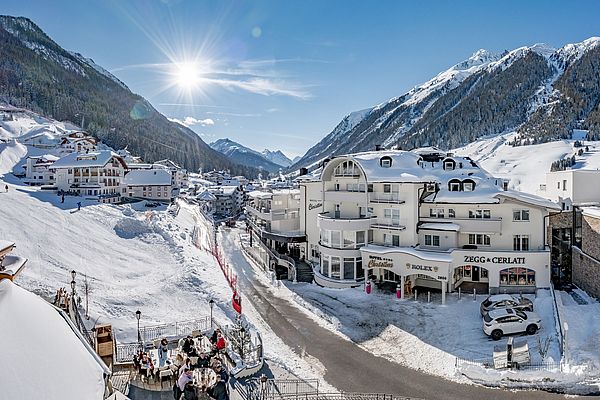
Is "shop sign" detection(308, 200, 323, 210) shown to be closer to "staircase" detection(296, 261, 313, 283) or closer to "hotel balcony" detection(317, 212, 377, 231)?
"staircase" detection(296, 261, 313, 283)

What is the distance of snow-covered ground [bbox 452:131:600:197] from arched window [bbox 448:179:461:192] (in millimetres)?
62605

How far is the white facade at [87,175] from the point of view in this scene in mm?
60031

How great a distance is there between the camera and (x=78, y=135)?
110688 mm

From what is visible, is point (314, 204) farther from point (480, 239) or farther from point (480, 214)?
point (480, 239)

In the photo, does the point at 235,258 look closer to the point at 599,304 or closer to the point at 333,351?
the point at 333,351

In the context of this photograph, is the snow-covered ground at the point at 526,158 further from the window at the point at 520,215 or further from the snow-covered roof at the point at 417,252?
the snow-covered roof at the point at 417,252

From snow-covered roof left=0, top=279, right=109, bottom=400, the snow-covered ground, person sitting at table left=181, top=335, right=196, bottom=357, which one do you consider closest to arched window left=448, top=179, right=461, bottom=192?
person sitting at table left=181, top=335, right=196, bottom=357

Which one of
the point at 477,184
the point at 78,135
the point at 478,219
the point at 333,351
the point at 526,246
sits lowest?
the point at 333,351

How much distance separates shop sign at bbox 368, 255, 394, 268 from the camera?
30.7 metres

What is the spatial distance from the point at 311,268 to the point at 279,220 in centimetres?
893

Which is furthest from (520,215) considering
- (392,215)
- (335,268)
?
(335,268)

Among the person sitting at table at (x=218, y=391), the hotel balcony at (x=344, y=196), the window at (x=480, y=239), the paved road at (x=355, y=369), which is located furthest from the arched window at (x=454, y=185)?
the person sitting at table at (x=218, y=391)

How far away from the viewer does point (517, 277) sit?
2962 centimetres

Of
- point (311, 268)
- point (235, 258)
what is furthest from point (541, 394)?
point (235, 258)
